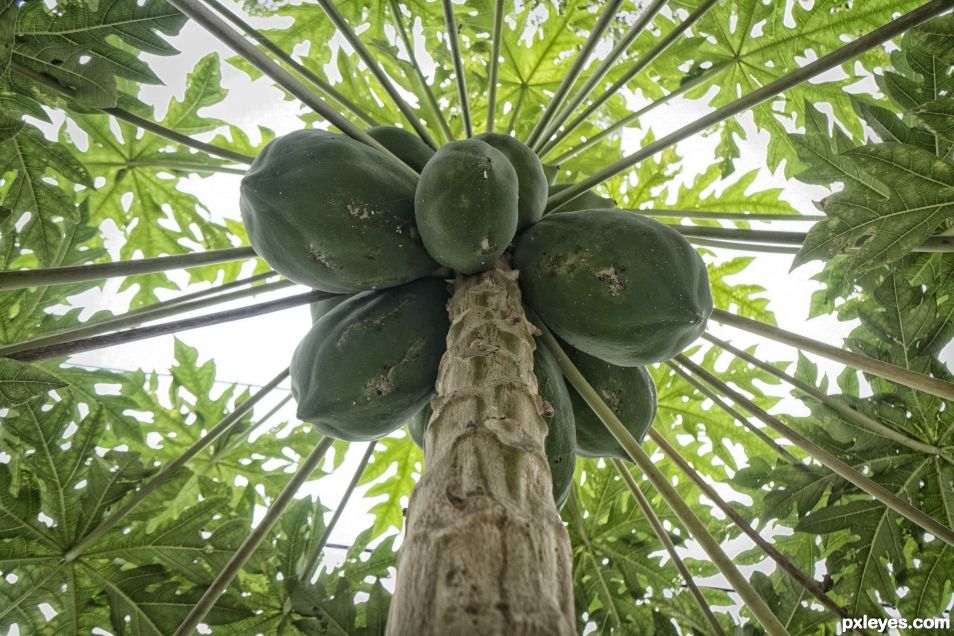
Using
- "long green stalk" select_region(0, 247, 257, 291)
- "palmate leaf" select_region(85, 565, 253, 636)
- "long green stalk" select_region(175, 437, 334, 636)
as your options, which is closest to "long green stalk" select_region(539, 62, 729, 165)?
"long green stalk" select_region(0, 247, 257, 291)

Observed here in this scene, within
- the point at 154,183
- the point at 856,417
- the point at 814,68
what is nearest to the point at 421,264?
the point at 814,68

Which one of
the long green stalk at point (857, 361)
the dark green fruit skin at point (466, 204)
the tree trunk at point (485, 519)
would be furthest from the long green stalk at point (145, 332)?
the long green stalk at point (857, 361)

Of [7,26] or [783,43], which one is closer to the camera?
[7,26]

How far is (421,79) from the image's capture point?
2.61m

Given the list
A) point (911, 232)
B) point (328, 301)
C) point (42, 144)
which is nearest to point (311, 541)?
point (328, 301)

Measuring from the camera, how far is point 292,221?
1447 mm

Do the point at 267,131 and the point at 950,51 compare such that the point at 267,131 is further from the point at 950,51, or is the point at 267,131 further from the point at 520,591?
the point at 520,591

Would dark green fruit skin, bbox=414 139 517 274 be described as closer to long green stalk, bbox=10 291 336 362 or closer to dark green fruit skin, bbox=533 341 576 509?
dark green fruit skin, bbox=533 341 576 509

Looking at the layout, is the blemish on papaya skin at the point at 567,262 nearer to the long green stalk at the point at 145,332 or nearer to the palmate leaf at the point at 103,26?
the long green stalk at the point at 145,332

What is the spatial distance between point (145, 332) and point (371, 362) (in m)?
0.47

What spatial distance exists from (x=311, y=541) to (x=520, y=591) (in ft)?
5.22

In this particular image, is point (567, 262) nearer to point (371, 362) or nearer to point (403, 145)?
point (371, 362)

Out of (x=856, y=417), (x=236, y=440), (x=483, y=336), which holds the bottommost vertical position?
(x=483, y=336)

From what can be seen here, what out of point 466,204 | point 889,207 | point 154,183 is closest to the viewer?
point 466,204
